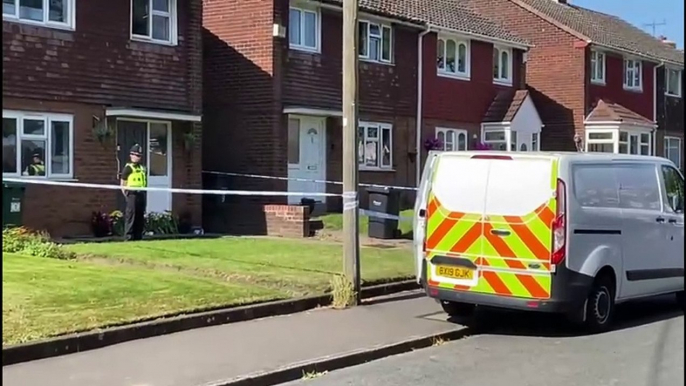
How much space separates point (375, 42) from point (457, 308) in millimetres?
14061

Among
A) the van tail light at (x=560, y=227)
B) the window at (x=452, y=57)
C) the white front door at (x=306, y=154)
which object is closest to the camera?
the van tail light at (x=560, y=227)

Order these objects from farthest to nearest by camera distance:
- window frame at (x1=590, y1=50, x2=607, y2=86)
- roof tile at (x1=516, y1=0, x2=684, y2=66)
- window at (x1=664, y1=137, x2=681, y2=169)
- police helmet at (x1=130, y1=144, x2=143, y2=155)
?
1. window at (x1=664, y1=137, x2=681, y2=169)
2. roof tile at (x1=516, y1=0, x2=684, y2=66)
3. window frame at (x1=590, y1=50, x2=607, y2=86)
4. police helmet at (x1=130, y1=144, x2=143, y2=155)

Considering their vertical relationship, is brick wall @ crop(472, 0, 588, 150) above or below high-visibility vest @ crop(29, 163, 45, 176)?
above

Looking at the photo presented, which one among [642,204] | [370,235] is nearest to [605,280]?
[642,204]

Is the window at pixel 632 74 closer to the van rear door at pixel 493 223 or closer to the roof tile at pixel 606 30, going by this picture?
the roof tile at pixel 606 30

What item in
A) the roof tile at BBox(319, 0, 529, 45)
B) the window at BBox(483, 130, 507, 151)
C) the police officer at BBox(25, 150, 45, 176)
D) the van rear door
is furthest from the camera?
the window at BBox(483, 130, 507, 151)

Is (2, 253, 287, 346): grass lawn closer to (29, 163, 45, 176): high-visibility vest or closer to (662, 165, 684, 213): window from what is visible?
(29, 163, 45, 176): high-visibility vest

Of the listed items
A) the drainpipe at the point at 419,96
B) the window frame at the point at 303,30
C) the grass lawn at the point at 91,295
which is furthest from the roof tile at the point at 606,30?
the grass lawn at the point at 91,295

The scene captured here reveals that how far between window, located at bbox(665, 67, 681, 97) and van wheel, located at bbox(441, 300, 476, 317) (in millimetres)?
31283

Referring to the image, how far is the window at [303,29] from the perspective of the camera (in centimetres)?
2153

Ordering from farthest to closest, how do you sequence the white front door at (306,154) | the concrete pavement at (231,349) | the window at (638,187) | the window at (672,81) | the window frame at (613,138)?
the window at (672,81) → the window frame at (613,138) → the white front door at (306,154) → the window at (638,187) → the concrete pavement at (231,349)

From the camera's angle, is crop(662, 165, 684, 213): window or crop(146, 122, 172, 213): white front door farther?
crop(146, 122, 172, 213): white front door

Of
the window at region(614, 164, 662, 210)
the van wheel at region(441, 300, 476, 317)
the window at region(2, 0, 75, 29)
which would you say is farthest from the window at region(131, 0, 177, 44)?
the window at region(614, 164, 662, 210)

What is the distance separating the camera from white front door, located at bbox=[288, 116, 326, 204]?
71.1 feet
